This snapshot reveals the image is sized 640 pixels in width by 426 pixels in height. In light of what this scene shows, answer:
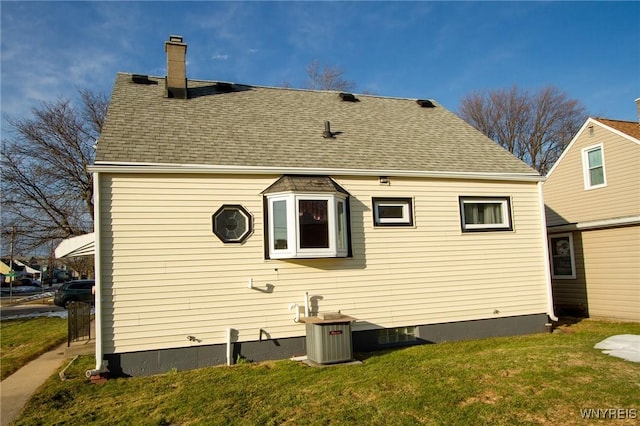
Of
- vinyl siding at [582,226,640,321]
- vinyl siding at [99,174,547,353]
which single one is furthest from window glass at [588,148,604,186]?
vinyl siding at [99,174,547,353]

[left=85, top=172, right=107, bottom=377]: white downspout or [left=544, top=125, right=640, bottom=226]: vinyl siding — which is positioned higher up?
[left=544, top=125, right=640, bottom=226]: vinyl siding

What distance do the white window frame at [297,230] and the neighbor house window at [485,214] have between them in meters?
3.07

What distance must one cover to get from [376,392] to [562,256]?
9666 millimetres

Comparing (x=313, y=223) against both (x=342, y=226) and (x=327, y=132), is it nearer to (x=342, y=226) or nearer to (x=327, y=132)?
(x=342, y=226)

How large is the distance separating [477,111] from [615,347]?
90.0ft

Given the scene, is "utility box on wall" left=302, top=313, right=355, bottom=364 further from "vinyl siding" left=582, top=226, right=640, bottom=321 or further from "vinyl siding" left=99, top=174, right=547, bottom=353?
"vinyl siding" left=582, top=226, right=640, bottom=321

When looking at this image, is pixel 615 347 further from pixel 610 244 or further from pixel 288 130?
pixel 288 130

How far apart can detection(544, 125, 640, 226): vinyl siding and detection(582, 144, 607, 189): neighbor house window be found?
0.42ft

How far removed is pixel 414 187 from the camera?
30.1 ft

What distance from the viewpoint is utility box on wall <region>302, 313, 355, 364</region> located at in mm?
7301

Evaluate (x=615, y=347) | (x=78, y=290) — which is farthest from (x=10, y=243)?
(x=615, y=347)

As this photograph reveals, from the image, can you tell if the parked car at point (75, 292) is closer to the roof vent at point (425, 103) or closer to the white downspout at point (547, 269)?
the roof vent at point (425, 103)

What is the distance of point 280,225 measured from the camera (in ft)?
26.3

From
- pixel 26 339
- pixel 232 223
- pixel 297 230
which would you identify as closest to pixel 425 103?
pixel 297 230
